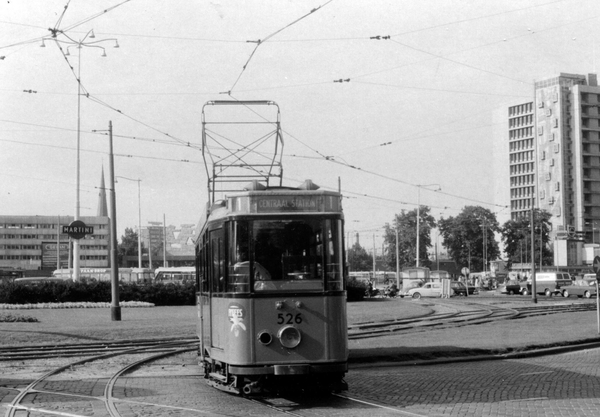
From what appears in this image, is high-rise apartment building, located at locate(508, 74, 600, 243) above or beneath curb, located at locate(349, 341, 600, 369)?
above

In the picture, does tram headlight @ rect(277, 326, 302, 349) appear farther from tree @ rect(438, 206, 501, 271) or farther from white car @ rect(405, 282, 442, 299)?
tree @ rect(438, 206, 501, 271)

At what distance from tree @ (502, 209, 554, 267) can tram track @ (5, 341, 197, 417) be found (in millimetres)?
107282

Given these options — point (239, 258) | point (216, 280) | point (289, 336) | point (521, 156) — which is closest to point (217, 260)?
point (216, 280)

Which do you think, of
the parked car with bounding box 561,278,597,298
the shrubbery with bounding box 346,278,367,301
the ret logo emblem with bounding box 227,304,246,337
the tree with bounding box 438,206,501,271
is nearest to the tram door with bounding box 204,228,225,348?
the ret logo emblem with bounding box 227,304,246,337

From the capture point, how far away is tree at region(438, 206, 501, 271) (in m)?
126

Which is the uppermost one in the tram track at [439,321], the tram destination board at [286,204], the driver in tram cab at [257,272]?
the tram destination board at [286,204]

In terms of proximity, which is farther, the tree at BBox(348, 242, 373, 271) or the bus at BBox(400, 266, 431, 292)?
the tree at BBox(348, 242, 373, 271)

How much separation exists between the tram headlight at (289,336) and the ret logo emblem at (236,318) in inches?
20.1

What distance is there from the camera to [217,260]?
12219 millimetres

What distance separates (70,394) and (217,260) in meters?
3.06

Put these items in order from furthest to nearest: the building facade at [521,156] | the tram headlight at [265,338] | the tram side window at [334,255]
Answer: the building facade at [521,156] < the tram side window at [334,255] < the tram headlight at [265,338]

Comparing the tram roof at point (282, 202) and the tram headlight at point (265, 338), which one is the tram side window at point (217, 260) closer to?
the tram roof at point (282, 202)

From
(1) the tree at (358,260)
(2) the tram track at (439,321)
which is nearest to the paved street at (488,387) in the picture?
(2) the tram track at (439,321)

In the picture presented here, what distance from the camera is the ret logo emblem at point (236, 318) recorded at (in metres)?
11.5
